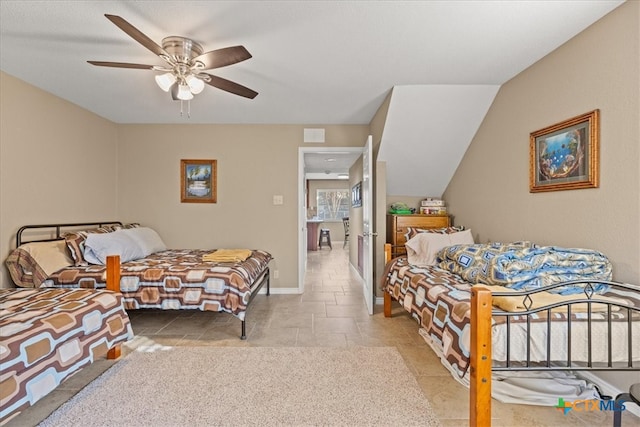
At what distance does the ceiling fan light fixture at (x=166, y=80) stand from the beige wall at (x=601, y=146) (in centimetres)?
304

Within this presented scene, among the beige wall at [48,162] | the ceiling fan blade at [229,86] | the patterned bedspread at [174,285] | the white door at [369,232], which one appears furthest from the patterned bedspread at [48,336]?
the white door at [369,232]

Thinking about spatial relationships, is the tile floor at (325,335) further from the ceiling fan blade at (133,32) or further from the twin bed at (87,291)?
the ceiling fan blade at (133,32)

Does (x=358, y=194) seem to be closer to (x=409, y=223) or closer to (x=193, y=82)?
(x=409, y=223)

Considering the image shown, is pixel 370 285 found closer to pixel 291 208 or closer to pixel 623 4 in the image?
pixel 291 208

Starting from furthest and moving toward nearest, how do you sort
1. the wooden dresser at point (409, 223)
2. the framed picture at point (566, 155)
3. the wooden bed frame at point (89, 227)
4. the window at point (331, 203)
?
the window at point (331, 203), the wooden dresser at point (409, 223), the wooden bed frame at point (89, 227), the framed picture at point (566, 155)

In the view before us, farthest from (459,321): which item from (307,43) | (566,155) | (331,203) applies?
(331,203)

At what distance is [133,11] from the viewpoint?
190cm

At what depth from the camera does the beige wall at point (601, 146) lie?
181 cm

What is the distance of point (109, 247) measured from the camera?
315cm

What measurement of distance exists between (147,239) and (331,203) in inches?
308

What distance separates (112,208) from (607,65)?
18.0 ft

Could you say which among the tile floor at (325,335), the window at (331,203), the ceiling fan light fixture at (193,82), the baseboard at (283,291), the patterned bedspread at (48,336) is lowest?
the tile floor at (325,335)

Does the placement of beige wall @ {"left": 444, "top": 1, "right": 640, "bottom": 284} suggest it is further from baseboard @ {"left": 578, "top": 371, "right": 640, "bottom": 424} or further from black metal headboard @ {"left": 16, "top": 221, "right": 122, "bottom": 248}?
black metal headboard @ {"left": 16, "top": 221, "right": 122, "bottom": 248}

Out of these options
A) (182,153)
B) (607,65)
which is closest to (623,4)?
(607,65)
